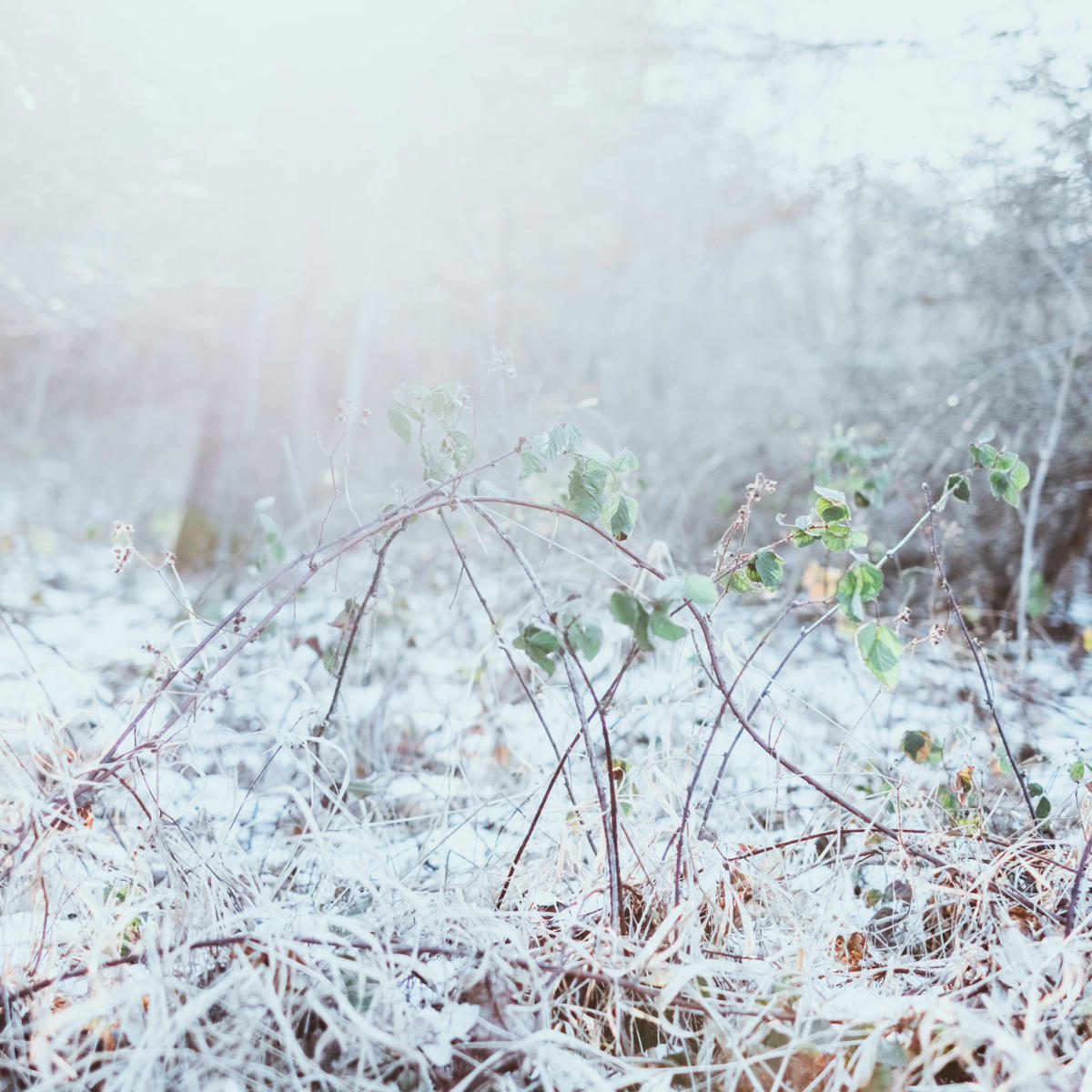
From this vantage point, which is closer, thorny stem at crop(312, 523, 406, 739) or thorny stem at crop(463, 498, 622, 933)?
thorny stem at crop(463, 498, 622, 933)

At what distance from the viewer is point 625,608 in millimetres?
1127

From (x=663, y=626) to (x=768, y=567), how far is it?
0.36 m

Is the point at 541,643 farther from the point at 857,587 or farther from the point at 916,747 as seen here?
the point at 916,747

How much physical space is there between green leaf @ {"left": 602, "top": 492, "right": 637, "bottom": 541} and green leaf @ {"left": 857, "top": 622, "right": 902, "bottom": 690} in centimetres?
43

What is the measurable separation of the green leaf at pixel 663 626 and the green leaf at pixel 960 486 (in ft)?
2.89

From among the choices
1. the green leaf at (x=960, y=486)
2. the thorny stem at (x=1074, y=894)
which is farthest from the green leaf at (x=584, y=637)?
the green leaf at (x=960, y=486)

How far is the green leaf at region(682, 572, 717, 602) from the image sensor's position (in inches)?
42.1

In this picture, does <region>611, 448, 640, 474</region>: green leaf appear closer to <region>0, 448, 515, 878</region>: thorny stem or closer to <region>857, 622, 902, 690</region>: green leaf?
<region>0, 448, 515, 878</region>: thorny stem

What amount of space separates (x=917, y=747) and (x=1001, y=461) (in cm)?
67

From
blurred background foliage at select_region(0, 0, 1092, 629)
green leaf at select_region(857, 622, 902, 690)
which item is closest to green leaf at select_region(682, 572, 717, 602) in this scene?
green leaf at select_region(857, 622, 902, 690)

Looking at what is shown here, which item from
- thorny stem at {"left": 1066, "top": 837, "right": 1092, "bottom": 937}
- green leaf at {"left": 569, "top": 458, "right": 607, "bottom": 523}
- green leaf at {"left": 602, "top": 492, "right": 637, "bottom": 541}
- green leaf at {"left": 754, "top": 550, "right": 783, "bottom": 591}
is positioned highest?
green leaf at {"left": 569, "top": 458, "right": 607, "bottom": 523}

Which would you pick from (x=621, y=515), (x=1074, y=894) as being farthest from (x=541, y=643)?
(x=1074, y=894)

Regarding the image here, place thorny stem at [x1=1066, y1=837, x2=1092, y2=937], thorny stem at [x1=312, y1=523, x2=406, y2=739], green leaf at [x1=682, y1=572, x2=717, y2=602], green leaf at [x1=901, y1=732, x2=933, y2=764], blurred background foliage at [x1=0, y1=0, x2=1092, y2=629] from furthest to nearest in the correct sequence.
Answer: blurred background foliage at [x1=0, y1=0, x2=1092, y2=629] → green leaf at [x1=901, y1=732, x2=933, y2=764] → thorny stem at [x1=312, y1=523, x2=406, y2=739] → thorny stem at [x1=1066, y1=837, x2=1092, y2=937] → green leaf at [x1=682, y1=572, x2=717, y2=602]

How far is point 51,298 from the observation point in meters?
4.26
